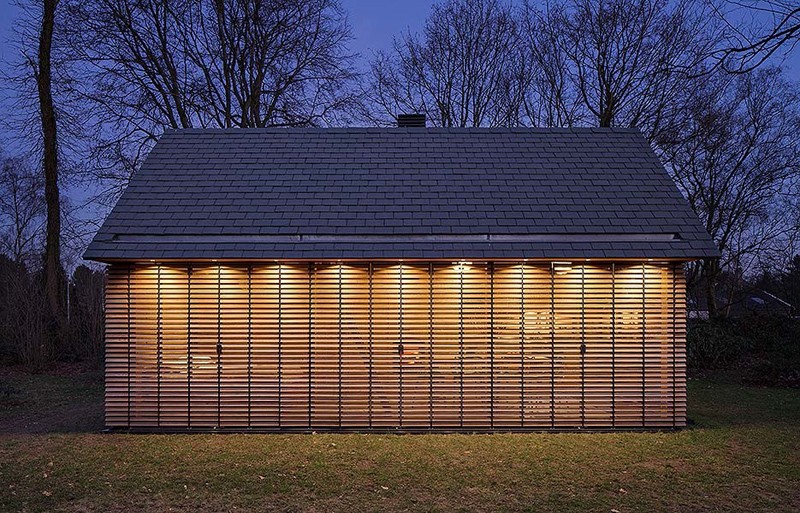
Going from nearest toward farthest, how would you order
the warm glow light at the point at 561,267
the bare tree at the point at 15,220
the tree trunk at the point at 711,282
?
the warm glow light at the point at 561,267, the tree trunk at the point at 711,282, the bare tree at the point at 15,220

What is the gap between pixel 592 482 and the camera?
637 cm

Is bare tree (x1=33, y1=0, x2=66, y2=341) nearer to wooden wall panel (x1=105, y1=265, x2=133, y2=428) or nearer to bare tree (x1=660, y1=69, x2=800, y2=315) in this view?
wooden wall panel (x1=105, y1=265, x2=133, y2=428)

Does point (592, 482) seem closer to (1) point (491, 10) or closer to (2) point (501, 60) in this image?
(2) point (501, 60)

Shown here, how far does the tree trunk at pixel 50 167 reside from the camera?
54.7 feet

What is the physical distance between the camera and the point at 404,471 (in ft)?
22.0

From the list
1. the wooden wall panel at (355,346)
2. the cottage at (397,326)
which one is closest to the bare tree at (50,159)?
the cottage at (397,326)

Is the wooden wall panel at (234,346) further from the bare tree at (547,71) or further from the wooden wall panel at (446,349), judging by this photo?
the bare tree at (547,71)

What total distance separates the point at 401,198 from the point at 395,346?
2.61m

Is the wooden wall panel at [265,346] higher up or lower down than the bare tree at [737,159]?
lower down

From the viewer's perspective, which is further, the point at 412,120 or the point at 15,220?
the point at 15,220

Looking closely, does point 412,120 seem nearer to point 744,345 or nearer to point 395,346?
point 395,346

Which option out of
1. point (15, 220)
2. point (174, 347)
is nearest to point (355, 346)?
point (174, 347)

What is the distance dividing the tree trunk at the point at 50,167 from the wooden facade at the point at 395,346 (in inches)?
403

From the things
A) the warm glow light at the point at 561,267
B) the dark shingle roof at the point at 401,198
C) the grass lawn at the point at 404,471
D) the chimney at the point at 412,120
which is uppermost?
the chimney at the point at 412,120
